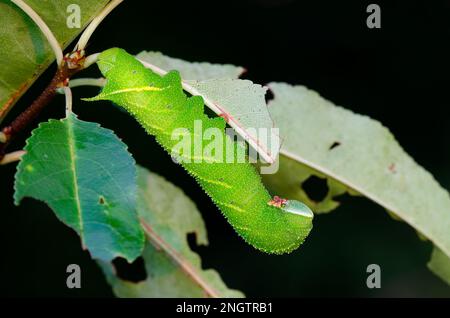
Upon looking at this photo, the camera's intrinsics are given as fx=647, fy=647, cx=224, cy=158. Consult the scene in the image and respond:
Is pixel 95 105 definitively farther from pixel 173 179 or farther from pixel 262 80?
pixel 262 80

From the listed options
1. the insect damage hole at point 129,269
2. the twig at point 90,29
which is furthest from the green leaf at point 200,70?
the insect damage hole at point 129,269

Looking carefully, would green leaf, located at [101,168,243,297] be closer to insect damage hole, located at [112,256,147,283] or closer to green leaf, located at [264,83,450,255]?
insect damage hole, located at [112,256,147,283]

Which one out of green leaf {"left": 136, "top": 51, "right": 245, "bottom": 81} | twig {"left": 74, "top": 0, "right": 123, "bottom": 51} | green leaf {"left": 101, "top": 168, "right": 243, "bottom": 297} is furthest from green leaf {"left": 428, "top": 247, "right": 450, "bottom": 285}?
twig {"left": 74, "top": 0, "right": 123, "bottom": 51}

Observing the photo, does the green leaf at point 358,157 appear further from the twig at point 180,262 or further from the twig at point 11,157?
the twig at point 11,157

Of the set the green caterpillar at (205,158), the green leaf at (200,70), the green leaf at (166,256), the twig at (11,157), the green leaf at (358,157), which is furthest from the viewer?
the green leaf at (166,256)

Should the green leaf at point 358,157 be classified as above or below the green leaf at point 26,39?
below

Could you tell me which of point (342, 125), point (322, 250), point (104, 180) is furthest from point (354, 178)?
point (322, 250)

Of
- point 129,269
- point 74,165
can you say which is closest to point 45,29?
point 74,165
